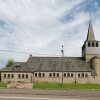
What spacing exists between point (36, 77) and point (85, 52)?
60.3 feet

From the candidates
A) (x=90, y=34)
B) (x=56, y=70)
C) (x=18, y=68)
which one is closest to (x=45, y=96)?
(x=18, y=68)

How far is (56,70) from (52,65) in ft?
8.45

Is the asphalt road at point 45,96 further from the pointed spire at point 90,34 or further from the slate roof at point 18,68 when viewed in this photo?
the pointed spire at point 90,34

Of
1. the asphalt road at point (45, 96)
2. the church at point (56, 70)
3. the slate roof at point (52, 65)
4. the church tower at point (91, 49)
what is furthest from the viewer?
the church tower at point (91, 49)

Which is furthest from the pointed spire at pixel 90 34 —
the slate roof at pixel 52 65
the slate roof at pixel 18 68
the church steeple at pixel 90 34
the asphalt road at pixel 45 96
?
the asphalt road at pixel 45 96

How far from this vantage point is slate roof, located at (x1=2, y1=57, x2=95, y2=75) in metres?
79.8

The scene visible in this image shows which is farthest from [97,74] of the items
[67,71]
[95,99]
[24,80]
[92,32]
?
[95,99]

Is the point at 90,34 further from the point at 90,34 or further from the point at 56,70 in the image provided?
the point at 56,70

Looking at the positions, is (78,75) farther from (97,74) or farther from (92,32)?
(92,32)

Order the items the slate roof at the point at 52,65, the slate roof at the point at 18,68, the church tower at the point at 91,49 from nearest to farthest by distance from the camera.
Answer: the slate roof at the point at 18,68, the slate roof at the point at 52,65, the church tower at the point at 91,49

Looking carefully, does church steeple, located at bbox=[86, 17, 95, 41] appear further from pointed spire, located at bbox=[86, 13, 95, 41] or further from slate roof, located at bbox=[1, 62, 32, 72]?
slate roof, located at bbox=[1, 62, 32, 72]

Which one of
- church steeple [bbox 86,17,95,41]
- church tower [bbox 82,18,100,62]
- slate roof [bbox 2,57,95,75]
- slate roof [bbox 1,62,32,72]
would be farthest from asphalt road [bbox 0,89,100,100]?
church steeple [bbox 86,17,95,41]

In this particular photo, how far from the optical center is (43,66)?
8162cm

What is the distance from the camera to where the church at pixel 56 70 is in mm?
78500
